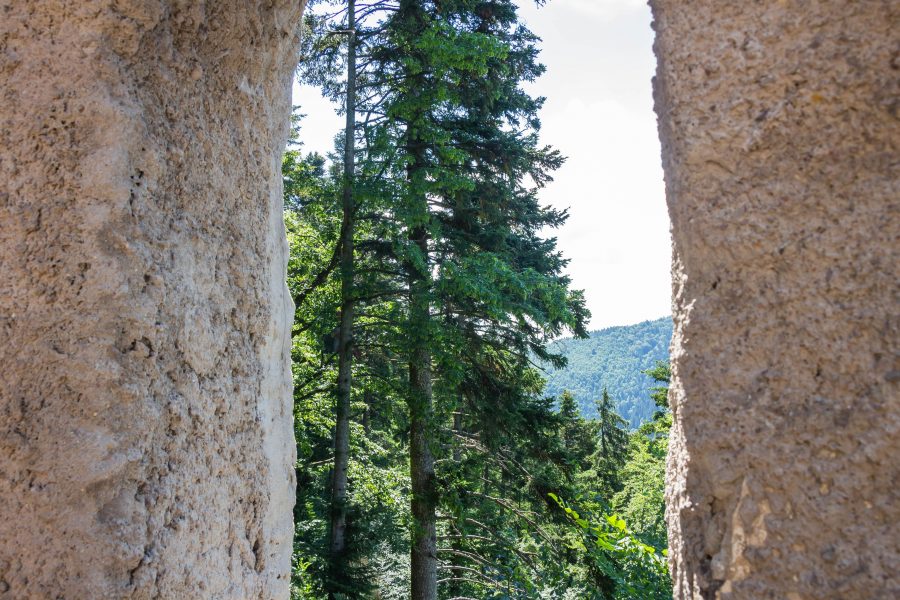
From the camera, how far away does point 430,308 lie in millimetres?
10484

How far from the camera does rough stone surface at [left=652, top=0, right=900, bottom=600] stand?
135 centimetres

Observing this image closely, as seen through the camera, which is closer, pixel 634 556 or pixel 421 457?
pixel 634 556

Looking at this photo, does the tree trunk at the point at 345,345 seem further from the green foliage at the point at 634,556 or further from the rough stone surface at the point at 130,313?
the rough stone surface at the point at 130,313

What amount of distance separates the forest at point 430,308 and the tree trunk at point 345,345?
0.08 feet

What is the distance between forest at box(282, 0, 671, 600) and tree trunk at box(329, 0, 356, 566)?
0.02 meters

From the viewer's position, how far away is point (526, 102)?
36.5ft

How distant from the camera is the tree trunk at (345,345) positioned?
9.59 m

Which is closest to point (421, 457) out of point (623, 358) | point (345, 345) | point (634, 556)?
point (345, 345)

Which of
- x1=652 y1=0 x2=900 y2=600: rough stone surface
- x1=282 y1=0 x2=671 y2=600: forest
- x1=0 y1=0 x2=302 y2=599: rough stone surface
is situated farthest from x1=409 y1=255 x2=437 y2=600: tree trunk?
x1=652 y1=0 x2=900 y2=600: rough stone surface

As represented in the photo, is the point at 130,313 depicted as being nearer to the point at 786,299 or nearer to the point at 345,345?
the point at 786,299

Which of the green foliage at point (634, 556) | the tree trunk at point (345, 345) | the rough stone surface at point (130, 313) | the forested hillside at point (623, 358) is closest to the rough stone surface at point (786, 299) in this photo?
the rough stone surface at point (130, 313)

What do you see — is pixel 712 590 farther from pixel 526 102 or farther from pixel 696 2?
pixel 526 102

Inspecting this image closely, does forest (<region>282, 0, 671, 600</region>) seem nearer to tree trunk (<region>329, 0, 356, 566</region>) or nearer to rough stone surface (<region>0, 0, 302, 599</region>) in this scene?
tree trunk (<region>329, 0, 356, 566</region>)

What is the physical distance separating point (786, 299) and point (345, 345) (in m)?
8.60
